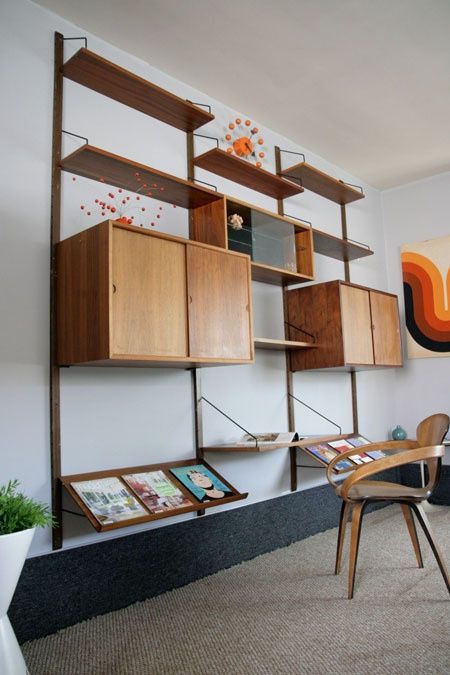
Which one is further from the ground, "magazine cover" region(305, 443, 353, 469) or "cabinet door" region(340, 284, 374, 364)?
"cabinet door" region(340, 284, 374, 364)

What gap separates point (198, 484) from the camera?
9.86ft

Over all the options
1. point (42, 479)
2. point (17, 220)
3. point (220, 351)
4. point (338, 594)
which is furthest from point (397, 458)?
point (17, 220)

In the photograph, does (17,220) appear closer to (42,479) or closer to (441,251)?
(42,479)

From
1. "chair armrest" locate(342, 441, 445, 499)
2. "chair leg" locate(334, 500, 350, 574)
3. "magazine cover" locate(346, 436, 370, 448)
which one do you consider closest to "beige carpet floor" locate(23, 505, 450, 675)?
"chair leg" locate(334, 500, 350, 574)

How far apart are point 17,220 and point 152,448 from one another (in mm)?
1397

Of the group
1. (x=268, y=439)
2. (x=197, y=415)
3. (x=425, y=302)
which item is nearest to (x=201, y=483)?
(x=197, y=415)

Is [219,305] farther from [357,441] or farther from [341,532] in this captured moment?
[357,441]

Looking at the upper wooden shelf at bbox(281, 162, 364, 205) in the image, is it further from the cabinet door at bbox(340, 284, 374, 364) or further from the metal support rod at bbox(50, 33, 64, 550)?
the metal support rod at bbox(50, 33, 64, 550)

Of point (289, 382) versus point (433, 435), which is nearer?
point (433, 435)

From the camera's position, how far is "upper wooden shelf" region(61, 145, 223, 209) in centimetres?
273

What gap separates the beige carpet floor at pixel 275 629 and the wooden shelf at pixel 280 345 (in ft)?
4.50

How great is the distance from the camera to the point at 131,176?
2992 mm

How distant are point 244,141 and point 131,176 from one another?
1.14m

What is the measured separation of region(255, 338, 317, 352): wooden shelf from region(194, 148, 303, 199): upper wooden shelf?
114cm
